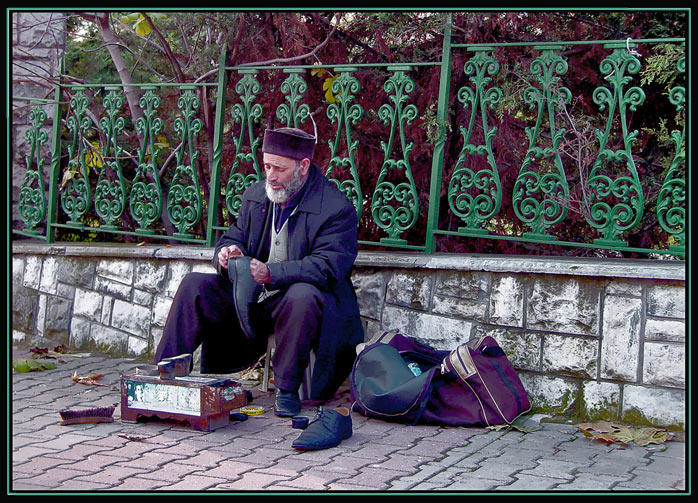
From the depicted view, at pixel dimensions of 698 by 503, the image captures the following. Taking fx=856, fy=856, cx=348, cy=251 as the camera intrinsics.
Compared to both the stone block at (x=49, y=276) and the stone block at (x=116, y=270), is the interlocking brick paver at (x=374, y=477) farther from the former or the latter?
the stone block at (x=49, y=276)

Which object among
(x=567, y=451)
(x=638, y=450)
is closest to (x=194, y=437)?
(x=567, y=451)

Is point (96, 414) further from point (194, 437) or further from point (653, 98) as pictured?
point (653, 98)

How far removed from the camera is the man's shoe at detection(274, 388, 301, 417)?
14.8 ft

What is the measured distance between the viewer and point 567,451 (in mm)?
3984

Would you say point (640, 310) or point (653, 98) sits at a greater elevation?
point (653, 98)

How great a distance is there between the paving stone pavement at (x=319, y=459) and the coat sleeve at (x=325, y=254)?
2.49 feet

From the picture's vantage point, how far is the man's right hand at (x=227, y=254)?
4.66 m

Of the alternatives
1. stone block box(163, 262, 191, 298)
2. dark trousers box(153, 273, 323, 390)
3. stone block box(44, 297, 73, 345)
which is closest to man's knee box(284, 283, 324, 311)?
dark trousers box(153, 273, 323, 390)

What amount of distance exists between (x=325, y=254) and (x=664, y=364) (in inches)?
72.2

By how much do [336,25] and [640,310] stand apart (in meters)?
3.25

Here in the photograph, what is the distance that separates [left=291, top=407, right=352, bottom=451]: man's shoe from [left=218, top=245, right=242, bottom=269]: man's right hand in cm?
104

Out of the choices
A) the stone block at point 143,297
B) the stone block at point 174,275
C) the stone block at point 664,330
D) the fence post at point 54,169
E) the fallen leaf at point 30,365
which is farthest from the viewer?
the fence post at point 54,169

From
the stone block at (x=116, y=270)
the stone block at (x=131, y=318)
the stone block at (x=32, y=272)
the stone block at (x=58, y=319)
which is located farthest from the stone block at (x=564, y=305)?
the stone block at (x=32, y=272)

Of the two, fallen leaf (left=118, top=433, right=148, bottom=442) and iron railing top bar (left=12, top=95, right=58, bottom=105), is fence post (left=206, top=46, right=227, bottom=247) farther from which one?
fallen leaf (left=118, top=433, right=148, bottom=442)
